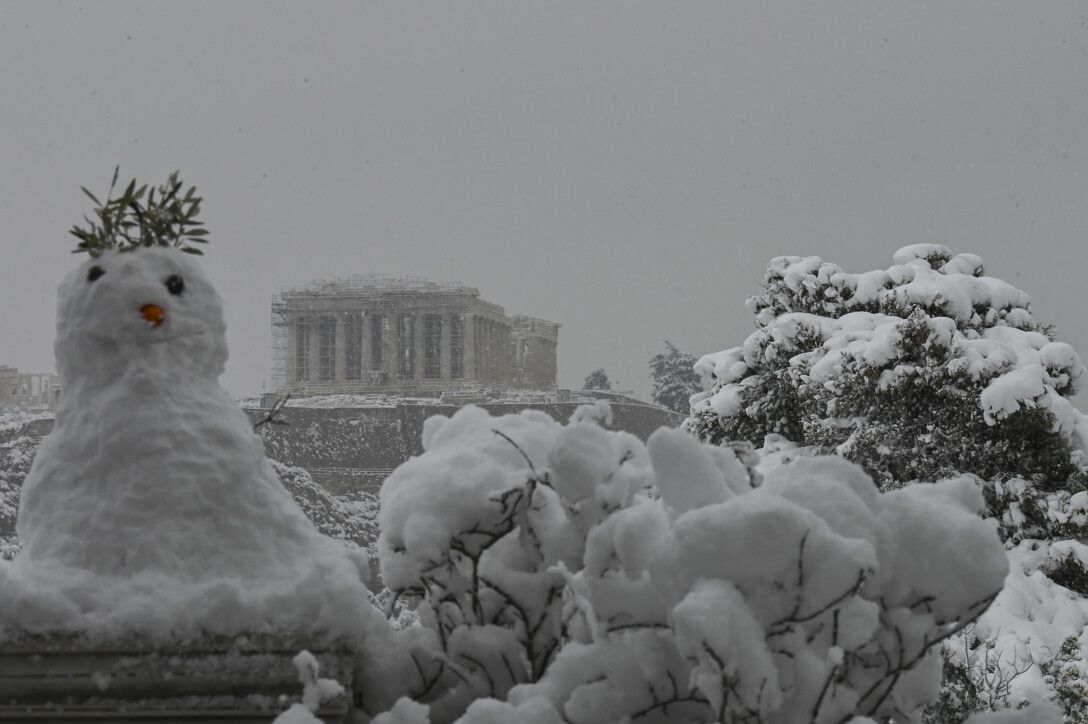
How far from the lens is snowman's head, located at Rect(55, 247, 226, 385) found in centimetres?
200

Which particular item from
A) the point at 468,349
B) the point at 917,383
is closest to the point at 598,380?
the point at 468,349

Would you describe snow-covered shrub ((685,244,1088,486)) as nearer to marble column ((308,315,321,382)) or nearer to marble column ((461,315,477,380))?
marble column ((461,315,477,380))

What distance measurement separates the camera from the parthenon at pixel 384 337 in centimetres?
5803

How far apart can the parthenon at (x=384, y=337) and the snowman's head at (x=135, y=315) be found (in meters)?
55.0

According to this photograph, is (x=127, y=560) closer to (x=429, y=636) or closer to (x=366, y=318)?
(x=429, y=636)

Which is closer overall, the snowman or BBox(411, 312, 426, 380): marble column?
the snowman

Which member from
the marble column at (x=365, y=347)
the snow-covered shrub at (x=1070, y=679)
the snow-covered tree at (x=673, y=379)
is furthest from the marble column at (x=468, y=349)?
the snow-covered shrub at (x=1070, y=679)

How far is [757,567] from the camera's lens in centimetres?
155

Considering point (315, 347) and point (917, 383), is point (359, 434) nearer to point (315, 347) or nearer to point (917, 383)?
point (315, 347)

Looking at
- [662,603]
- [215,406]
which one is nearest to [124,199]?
[215,406]

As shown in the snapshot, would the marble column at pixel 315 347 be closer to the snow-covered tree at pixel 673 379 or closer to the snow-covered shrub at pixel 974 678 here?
the snow-covered tree at pixel 673 379

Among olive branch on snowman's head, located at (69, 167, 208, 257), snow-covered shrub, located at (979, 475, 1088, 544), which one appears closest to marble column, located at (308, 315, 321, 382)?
snow-covered shrub, located at (979, 475, 1088, 544)

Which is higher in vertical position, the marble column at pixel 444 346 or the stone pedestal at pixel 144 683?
the marble column at pixel 444 346

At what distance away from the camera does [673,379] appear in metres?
44.8
